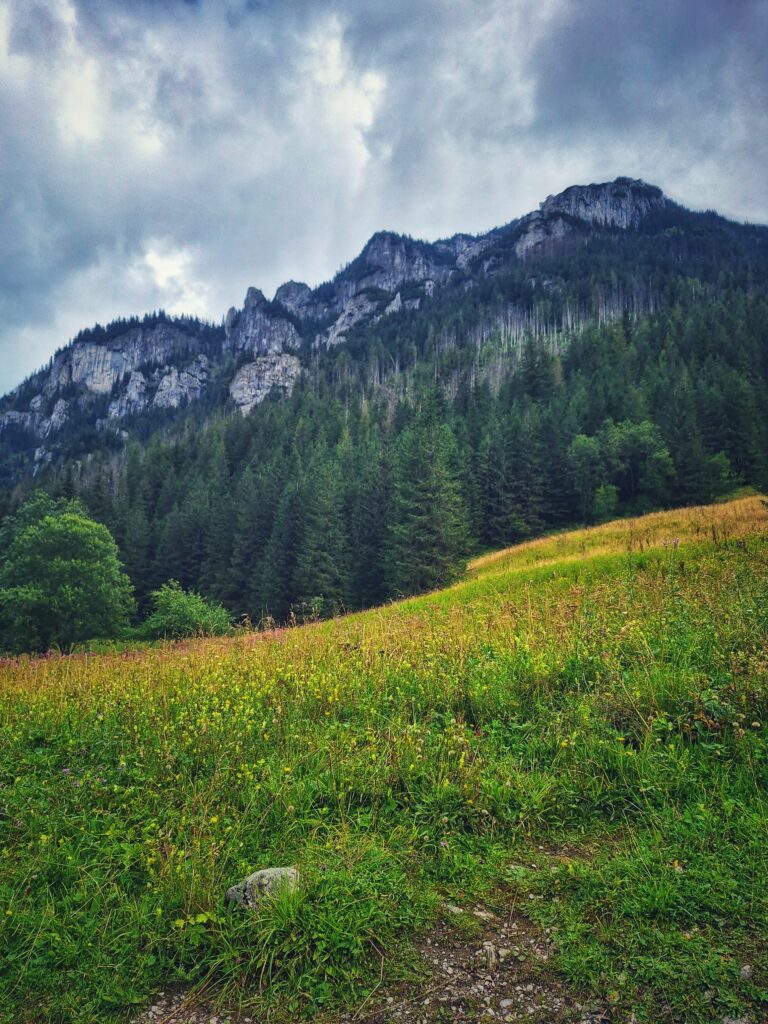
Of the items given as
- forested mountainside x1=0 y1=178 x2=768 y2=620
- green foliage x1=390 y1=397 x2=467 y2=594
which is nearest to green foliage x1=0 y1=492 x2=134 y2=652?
forested mountainside x1=0 y1=178 x2=768 y2=620

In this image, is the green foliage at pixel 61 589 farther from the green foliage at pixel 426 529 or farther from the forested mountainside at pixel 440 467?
the green foliage at pixel 426 529

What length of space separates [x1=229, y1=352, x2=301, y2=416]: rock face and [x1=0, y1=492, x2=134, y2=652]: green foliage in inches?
5504

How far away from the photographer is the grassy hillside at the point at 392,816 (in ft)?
8.41

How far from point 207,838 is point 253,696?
2.26m

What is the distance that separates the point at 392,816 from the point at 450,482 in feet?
123

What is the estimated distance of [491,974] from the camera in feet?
8.20

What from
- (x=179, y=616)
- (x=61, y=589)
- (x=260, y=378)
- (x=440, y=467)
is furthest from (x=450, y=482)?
(x=260, y=378)

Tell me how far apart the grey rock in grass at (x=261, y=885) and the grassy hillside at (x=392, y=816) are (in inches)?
3.0

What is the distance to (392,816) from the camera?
3797 mm

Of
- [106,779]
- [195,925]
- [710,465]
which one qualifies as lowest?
[195,925]

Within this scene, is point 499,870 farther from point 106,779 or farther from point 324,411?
point 324,411

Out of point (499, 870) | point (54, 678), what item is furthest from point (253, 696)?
point (54, 678)

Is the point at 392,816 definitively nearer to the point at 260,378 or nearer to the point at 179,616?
the point at 179,616

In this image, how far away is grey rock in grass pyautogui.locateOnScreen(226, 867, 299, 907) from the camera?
9.43ft
